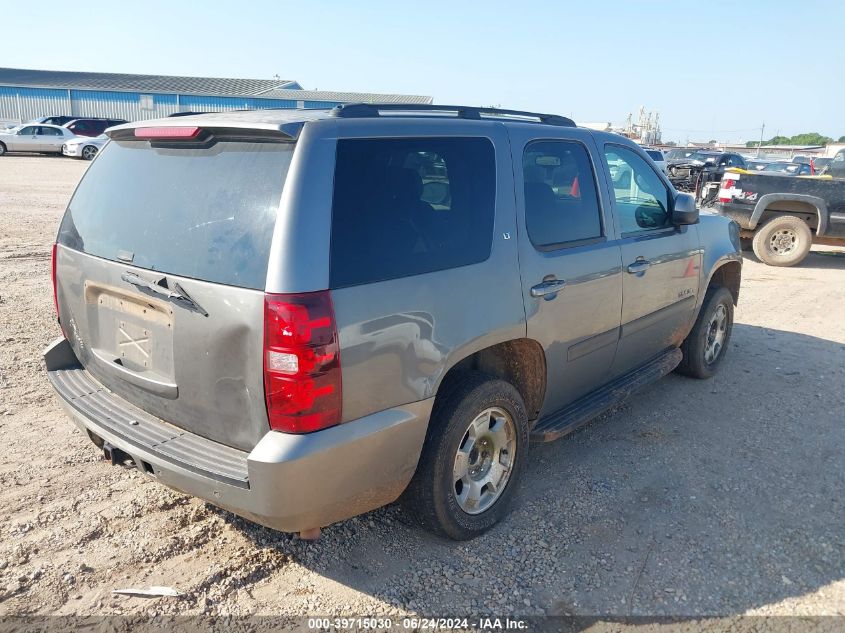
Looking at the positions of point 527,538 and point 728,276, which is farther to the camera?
point 728,276

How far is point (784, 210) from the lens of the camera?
11039 millimetres

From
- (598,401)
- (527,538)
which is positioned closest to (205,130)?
(527,538)

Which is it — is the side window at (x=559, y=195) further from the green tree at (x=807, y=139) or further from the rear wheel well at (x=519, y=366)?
the green tree at (x=807, y=139)

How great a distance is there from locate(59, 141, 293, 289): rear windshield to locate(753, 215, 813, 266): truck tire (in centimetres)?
1075

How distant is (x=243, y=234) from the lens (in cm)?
245

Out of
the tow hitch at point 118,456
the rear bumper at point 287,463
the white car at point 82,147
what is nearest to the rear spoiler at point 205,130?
the rear bumper at point 287,463

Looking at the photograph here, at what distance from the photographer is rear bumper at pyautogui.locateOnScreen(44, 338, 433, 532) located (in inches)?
93.0

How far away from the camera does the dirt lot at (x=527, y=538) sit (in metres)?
2.84

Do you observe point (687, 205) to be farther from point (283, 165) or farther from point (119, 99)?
point (119, 99)

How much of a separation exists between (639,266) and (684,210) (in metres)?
0.71

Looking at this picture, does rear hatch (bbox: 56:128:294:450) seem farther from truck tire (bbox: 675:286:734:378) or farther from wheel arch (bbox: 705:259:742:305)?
wheel arch (bbox: 705:259:742:305)

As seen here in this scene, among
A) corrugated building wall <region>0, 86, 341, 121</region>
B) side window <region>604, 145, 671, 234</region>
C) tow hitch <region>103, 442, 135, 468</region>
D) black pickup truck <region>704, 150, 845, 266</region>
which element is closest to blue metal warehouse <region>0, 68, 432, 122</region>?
corrugated building wall <region>0, 86, 341, 121</region>

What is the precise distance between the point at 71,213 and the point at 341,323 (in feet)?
5.96

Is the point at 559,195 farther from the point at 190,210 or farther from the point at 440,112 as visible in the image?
the point at 190,210
